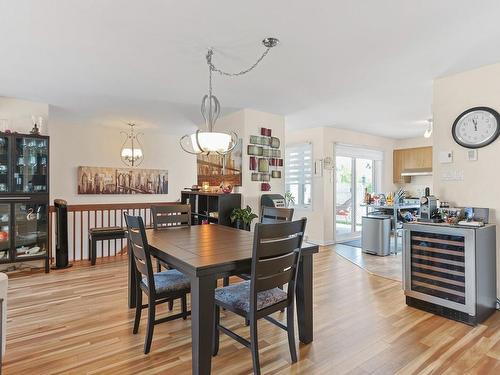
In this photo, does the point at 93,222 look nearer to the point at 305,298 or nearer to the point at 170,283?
the point at 170,283

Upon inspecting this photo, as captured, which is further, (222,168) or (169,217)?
(222,168)

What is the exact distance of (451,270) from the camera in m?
2.73

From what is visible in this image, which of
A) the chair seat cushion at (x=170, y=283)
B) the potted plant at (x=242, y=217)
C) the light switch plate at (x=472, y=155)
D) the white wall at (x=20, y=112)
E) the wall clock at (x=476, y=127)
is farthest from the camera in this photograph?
the potted plant at (x=242, y=217)

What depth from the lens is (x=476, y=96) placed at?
303 cm

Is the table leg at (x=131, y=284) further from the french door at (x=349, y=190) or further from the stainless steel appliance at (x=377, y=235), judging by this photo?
the french door at (x=349, y=190)

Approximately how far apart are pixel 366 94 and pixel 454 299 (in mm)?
2555

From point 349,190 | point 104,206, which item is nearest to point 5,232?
point 104,206

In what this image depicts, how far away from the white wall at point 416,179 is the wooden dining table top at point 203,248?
5.97 metres

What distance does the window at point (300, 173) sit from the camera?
6281 millimetres

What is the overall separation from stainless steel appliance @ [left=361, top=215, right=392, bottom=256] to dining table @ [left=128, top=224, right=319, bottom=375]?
322cm

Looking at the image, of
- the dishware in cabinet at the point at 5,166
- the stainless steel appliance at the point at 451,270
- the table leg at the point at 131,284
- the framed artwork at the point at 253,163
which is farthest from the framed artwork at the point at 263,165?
the dishware in cabinet at the point at 5,166

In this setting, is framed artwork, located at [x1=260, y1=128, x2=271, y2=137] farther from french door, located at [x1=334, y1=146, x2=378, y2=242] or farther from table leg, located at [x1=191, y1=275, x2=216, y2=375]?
table leg, located at [x1=191, y1=275, x2=216, y2=375]

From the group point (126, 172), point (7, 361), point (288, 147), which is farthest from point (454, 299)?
point (126, 172)

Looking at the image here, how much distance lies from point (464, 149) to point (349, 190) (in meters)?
3.62
